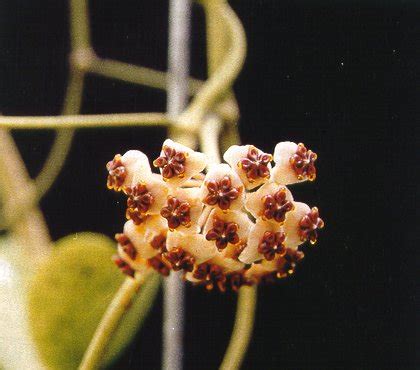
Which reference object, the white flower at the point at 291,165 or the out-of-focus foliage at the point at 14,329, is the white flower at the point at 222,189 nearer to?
the white flower at the point at 291,165

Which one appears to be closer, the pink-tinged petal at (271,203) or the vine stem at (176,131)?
the pink-tinged petal at (271,203)

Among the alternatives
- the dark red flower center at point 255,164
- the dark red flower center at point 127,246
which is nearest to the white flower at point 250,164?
the dark red flower center at point 255,164

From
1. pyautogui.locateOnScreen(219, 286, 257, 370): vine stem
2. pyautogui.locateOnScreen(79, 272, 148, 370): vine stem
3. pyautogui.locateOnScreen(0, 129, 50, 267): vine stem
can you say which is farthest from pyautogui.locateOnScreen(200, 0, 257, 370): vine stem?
pyautogui.locateOnScreen(0, 129, 50, 267): vine stem

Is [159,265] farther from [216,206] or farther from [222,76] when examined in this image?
[222,76]

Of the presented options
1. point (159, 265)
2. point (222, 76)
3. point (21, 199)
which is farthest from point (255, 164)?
point (21, 199)

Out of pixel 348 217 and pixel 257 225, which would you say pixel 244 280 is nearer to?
pixel 257 225

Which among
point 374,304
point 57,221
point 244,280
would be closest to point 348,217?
point 374,304
